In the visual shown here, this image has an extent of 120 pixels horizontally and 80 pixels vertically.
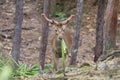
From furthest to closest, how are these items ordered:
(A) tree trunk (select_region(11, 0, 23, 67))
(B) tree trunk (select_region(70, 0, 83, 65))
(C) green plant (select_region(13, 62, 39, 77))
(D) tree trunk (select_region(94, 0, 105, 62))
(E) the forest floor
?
(E) the forest floor < (D) tree trunk (select_region(94, 0, 105, 62)) < (B) tree trunk (select_region(70, 0, 83, 65)) < (A) tree trunk (select_region(11, 0, 23, 67)) < (C) green plant (select_region(13, 62, 39, 77))

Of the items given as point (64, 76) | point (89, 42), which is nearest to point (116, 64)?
point (64, 76)

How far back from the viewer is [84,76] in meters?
4.26

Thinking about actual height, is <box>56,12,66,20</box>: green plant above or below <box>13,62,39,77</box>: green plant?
above

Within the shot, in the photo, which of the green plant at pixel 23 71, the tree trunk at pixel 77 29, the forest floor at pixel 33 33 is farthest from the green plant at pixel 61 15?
the green plant at pixel 23 71

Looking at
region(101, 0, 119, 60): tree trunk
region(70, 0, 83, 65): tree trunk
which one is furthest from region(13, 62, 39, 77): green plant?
region(70, 0, 83, 65): tree trunk

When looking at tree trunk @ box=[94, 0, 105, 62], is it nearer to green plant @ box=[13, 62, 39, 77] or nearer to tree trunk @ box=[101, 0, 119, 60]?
tree trunk @ box=[101, 0, 119, 60]

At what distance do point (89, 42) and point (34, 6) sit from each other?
24.0 ft

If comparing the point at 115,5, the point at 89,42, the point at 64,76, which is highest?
the point at 115,5

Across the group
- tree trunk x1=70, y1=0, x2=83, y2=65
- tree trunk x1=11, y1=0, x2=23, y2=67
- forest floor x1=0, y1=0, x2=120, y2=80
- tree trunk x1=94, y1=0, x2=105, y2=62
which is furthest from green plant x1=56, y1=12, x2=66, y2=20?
tree trunk x1=11, y1=0, x2=23, y2=67

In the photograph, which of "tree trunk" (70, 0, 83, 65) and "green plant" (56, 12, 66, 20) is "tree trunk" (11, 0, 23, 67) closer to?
"tree trunk" (70, 0, 83, 65)

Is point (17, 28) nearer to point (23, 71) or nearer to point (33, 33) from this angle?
point (33, 33)

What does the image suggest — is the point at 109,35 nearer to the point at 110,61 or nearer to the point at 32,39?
the point at 110,61

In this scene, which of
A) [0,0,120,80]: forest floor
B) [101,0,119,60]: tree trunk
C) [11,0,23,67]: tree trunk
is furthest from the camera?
[0,0,120,80]: forest floor

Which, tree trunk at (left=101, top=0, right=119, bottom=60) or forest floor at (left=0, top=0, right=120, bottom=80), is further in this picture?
forest floor at (left=0, top=0, right=120, bottom=80)
